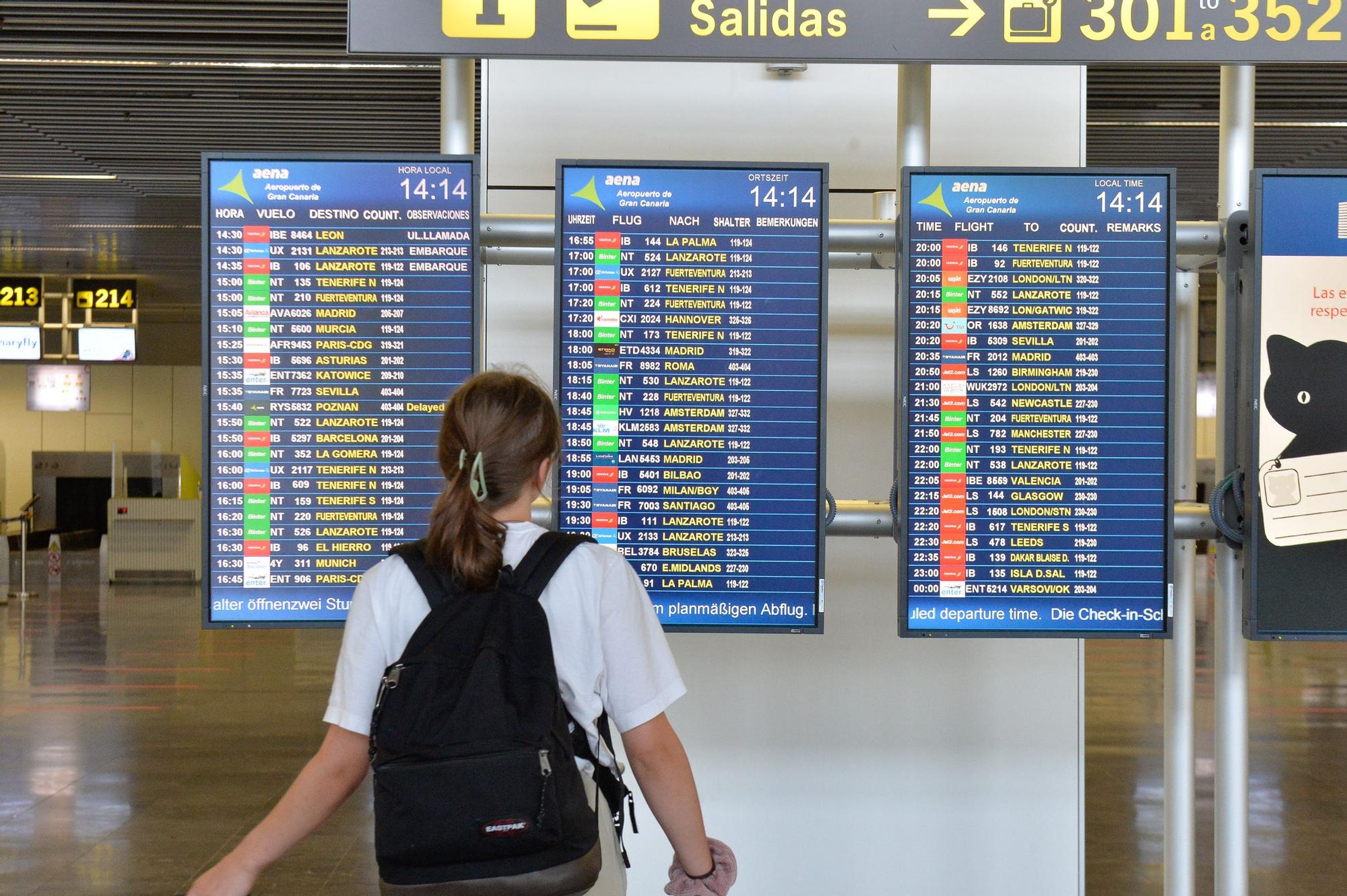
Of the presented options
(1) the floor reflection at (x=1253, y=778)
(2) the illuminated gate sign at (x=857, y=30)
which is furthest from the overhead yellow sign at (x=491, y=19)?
(1) the floor reflection at (x=1253, y=778)

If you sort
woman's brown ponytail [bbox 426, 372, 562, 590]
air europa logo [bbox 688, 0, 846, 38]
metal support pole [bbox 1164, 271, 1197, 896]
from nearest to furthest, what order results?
1. woman's brown ponytail [bbox 426, 372, 562, 590]
2. air europa logo [bbox 688, 0, 846, 38]
3. metal support pole [bbox 1164, 271, 1197, 896]

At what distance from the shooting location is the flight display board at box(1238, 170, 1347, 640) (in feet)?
9.19

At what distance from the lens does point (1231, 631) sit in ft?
9.65

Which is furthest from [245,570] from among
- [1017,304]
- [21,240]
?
[21,240]

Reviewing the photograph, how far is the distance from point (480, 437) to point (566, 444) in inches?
46.8

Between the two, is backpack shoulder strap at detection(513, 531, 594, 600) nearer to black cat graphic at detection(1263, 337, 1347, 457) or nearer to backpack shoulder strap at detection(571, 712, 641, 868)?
backpack shoulder strap at detection(571, 712, 641, 868)

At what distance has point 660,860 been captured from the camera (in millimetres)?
3430

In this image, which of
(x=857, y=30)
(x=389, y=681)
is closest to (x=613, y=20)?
(x=857, y=30)

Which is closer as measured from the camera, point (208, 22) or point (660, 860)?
point (660, 860)

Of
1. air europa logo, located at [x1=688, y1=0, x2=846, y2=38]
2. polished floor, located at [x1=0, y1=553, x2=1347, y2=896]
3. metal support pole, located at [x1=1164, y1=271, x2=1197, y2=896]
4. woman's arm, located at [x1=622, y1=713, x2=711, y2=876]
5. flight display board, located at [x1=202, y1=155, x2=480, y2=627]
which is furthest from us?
polished floor, located at [x1=0, y1=553, x2=1347, y2=896]

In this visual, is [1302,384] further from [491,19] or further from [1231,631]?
[491,19]

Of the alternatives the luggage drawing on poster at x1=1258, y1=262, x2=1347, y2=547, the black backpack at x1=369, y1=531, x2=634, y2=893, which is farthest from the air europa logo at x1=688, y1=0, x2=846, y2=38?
the black backpack at x1=369, y1=531, x2=634, y2=893

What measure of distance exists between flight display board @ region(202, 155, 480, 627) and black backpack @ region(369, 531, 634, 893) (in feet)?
4.19

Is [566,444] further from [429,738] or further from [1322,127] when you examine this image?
[1322,127]
